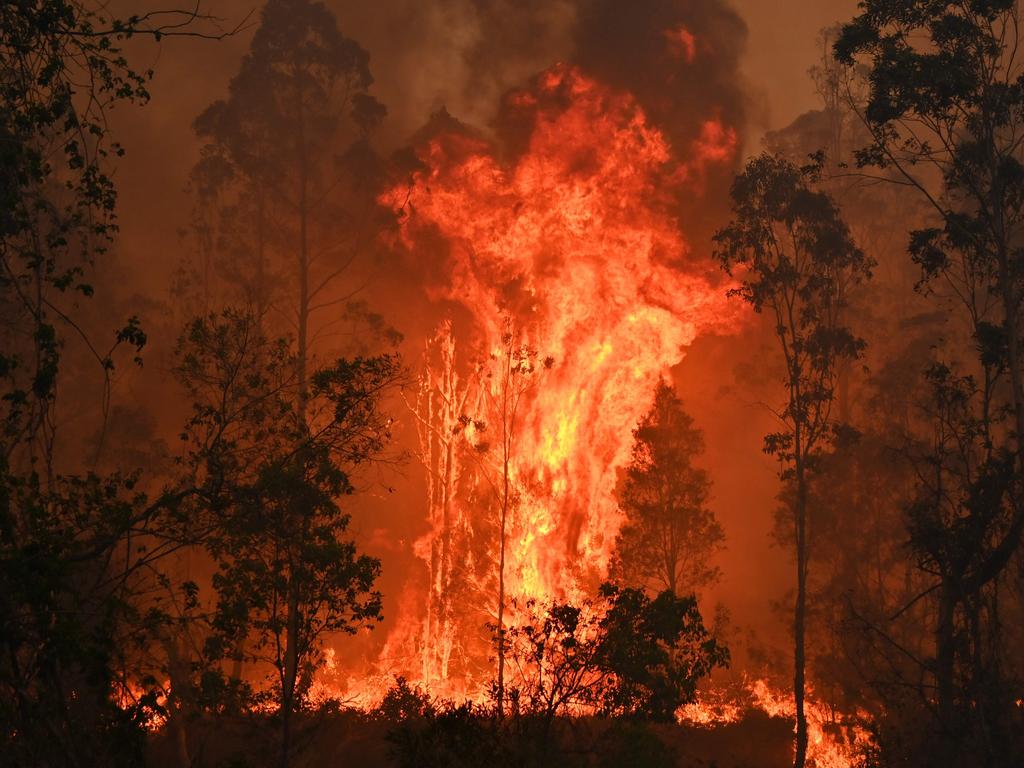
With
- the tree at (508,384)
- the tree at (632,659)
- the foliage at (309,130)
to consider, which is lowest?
the tree at (632,659)

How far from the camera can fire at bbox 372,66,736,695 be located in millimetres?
30422

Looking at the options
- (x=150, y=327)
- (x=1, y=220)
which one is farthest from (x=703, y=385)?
(x=1, y=220)

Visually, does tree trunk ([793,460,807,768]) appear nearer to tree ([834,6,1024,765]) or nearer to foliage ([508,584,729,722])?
tree ([834,6,1024,765])

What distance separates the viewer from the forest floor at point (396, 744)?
15344mm

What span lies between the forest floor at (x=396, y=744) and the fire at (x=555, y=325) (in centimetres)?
745

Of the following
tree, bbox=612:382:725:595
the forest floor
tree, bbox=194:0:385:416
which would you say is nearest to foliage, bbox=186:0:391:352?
tree, bbox=194:0:385:416

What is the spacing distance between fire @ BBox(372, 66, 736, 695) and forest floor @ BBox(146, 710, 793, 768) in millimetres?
7449

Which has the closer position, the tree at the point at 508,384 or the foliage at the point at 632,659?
the foliage at the point at 632,659

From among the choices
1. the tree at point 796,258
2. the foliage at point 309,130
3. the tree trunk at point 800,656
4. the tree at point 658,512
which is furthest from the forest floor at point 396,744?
the foliage at point 309,130

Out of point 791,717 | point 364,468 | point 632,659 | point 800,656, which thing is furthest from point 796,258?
point 364,468

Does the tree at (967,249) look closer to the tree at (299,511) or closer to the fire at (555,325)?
the tree at (299,511)

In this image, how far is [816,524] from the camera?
31.4m

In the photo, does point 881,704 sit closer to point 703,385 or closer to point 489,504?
point 489,504

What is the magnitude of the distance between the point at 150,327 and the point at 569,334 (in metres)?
22.6
